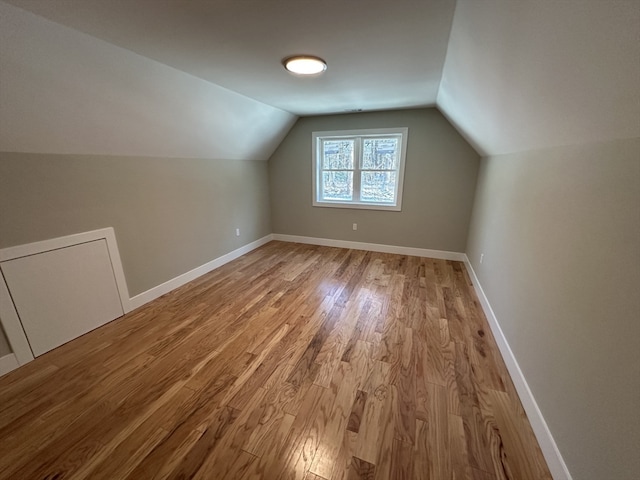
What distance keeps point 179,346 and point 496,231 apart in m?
3.04

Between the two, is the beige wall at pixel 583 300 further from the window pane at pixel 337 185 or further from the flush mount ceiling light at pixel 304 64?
the window pane at pixel 337 185

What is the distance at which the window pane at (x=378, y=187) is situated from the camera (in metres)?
4.10

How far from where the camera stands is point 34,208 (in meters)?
1.85

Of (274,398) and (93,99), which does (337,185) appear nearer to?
(93,99)

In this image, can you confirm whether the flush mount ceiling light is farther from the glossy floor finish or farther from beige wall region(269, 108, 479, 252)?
the glossy floor finish

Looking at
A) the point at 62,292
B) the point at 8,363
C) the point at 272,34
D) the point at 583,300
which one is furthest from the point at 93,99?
the point at 583,300

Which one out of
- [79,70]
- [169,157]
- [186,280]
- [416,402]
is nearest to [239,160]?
[169,157]

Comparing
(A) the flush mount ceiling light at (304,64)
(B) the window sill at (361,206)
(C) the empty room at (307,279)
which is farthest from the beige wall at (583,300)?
(B) the window sill at (361,206)

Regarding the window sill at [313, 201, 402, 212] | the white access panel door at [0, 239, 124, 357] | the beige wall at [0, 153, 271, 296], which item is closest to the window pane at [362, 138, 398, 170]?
the window sill at [313, 201, 402, 212]

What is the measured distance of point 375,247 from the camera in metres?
4.32

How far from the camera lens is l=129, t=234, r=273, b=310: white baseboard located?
266cm

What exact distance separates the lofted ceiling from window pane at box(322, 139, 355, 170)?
1.82 m

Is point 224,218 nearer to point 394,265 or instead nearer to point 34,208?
point 34,208

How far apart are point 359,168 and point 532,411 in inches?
140
